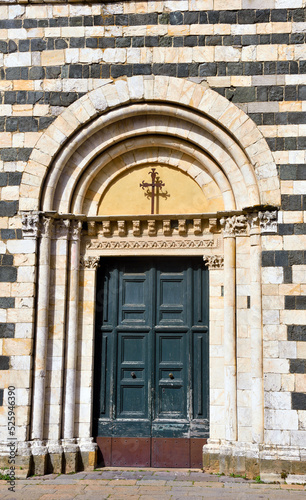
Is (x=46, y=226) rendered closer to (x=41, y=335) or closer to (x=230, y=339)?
(x=41, y=335)

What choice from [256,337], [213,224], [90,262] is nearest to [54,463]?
[90,262]

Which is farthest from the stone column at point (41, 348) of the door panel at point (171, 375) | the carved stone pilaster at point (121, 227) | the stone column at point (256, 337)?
the stone column at point (256, 337)

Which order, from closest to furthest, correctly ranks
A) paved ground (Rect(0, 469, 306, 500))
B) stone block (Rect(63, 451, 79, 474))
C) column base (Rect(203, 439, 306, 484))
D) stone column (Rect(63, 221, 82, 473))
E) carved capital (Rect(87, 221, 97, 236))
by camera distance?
paved ground (Rect(0, 469, 306, 500)) < column base (Rect(203, 439, 306, 484)) < stone block (Rect(63, 451, 79, 474)) < stone column (Rect(63, 221, 82, 473)) < carved capital (Rect(87, 221, 97, 236))

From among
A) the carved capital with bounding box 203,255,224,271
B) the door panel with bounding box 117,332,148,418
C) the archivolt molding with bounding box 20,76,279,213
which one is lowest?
the door panel with bounding box 117,332,148,418

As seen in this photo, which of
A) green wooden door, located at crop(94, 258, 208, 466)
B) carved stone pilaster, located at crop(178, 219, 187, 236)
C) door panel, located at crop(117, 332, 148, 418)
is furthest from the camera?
carved stone pilaster, located at crop(178, 219, 187, 236)

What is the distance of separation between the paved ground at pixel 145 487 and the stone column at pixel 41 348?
1.18ft

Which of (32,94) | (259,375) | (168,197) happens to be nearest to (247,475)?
(259,375)

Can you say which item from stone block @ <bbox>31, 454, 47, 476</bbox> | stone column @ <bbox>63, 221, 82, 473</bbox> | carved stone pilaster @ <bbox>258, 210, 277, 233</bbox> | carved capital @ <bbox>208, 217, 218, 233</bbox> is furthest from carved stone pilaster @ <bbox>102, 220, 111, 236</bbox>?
stone block @ <bbox>31, 454, 47, 476</bbox>

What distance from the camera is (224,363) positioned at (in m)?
8.42

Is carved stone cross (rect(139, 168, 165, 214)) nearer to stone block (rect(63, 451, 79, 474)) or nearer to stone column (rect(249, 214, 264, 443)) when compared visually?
stone column (rect(249, 214, 264, 443))

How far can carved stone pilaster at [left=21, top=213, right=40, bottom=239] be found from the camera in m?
8.63

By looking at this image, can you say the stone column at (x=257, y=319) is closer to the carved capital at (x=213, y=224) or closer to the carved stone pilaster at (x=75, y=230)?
the carved capital at (x=213, y=224)

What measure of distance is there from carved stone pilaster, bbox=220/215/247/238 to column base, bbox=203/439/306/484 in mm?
2969

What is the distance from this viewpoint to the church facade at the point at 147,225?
328 inches
